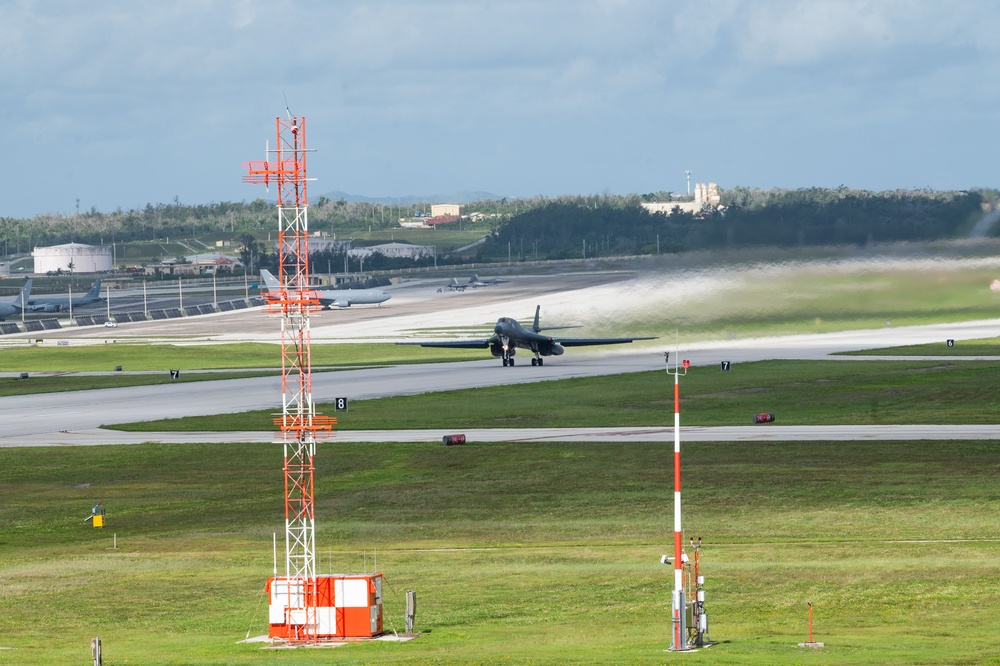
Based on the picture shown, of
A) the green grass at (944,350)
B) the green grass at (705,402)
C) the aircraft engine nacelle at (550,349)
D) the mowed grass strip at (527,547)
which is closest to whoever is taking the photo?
the mowed grass strip at (527,547)

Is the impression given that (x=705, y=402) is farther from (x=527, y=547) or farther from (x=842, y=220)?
(x=527, y=547)

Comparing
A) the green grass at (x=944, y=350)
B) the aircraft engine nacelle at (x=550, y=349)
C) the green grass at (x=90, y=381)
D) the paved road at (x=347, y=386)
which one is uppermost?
the aircraft engine nacelle at (x=550, y=349)

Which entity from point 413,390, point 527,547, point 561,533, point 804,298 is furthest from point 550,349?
point 527,547

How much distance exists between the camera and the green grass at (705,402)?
8969cm

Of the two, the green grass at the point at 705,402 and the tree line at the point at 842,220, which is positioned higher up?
the tree line at the point at 842,220

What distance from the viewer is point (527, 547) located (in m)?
50.0

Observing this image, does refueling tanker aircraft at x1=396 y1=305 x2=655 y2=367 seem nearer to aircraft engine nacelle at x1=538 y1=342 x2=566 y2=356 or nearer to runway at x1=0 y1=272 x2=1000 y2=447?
aircraft engine nacelle at x1=538 y1=342 x2=566 y2=356

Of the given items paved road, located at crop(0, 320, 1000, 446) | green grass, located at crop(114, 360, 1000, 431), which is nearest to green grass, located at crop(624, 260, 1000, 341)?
green grass, located at crop(114, 360, 1000, 431)

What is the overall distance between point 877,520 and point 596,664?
85.3ft

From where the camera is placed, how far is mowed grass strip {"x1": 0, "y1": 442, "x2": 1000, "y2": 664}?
34.0m

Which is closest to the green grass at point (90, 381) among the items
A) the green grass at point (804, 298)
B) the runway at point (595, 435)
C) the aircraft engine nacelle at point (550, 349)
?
the aircraft engine nacelle at point (550, 349)

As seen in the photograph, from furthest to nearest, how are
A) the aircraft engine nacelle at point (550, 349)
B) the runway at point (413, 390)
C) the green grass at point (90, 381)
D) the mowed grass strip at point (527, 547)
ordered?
the aircraft engine nacelle at point (550, 349), the green grass at point (90, 381), the runway at point (413, 390), the mowed grass strip at point (527, 547)

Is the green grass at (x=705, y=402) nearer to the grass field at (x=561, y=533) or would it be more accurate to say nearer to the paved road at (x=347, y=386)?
the grass field at (x=561, y=533)

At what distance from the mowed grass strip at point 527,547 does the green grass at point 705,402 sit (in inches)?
486
